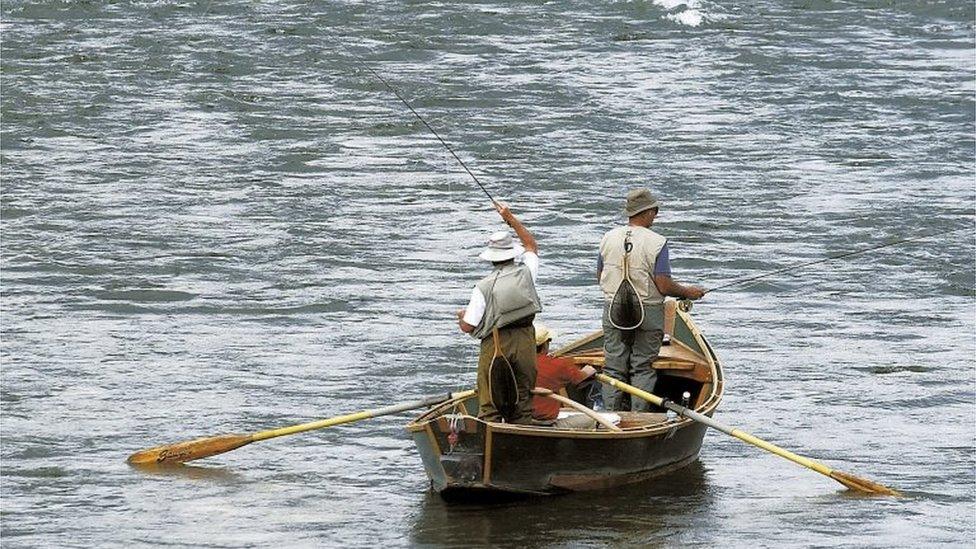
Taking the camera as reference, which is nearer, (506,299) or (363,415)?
(506,299)

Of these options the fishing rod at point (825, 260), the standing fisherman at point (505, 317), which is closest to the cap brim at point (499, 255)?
the standing fisherman at point (505, 317)

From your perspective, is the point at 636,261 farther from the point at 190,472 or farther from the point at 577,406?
the point at 190,472

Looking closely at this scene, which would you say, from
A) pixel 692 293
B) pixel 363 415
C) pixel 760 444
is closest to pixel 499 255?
pixel 363 415

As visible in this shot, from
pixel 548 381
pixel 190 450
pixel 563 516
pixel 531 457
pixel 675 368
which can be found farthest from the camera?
pixel 675 368

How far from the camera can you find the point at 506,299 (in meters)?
11.8

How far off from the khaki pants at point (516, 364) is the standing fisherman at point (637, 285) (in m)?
1.11

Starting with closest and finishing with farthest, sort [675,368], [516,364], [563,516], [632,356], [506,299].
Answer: [506,299], [516,364], [563,516], [632,356], [675,368]

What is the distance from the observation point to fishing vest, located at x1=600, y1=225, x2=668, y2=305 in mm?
12867

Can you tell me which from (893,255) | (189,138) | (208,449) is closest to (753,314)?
(893,255)

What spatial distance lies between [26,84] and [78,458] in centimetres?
1445

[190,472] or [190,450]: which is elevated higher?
[190,450]

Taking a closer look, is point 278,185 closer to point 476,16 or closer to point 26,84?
point 26,84

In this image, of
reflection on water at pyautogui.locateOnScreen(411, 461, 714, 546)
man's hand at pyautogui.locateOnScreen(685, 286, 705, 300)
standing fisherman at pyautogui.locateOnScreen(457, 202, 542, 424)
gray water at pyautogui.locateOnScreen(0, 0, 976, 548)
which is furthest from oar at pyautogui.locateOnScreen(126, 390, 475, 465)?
man's hand at pyautogui.locateOnScreen(685, 286, 705, 300)

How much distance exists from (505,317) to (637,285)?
1423 mm
